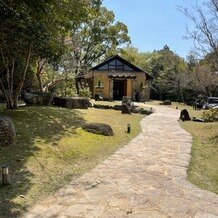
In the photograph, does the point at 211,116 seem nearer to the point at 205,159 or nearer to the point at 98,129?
the point at 98,129

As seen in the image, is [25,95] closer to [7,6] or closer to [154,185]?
[7,6]

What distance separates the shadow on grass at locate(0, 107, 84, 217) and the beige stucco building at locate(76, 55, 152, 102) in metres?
24.0

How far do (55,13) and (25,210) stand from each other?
29.2 ft

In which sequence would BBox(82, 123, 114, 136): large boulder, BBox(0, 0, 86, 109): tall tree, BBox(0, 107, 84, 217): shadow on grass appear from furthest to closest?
BBox(82, 123, 114, 136): large boulder
BBox(0, 0, 86, 109): tall tree
BBox(0, 107, 84, 217): shadow on grass

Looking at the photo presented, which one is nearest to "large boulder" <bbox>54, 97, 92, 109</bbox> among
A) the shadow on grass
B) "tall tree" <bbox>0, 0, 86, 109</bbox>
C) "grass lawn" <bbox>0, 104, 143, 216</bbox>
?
the shadow on grass

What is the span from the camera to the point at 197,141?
488 inches

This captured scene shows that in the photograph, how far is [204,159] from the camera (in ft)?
30.8

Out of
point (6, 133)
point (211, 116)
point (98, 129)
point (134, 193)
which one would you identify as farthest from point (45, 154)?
point (211, 116)

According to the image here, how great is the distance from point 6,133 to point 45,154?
1225mm

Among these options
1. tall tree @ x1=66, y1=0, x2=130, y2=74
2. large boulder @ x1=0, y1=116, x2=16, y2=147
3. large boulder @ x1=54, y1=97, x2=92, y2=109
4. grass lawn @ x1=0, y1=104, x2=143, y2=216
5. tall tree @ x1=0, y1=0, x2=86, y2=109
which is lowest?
grass lawn @ x1=0, y1=104, x2=143, y2=216

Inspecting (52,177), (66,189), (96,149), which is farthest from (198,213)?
(96,149)

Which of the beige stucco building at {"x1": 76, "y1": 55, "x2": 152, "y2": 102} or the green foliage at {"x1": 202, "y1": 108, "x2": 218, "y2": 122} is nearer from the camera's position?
the green foliage at {"x1": 202, "y1": 108, "x2": 218, "y2": 122}

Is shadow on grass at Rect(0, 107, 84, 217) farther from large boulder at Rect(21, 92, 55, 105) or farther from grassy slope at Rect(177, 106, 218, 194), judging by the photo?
large boulder at Rect(21, 92, 55, 105)

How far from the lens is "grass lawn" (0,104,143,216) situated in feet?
19.3
